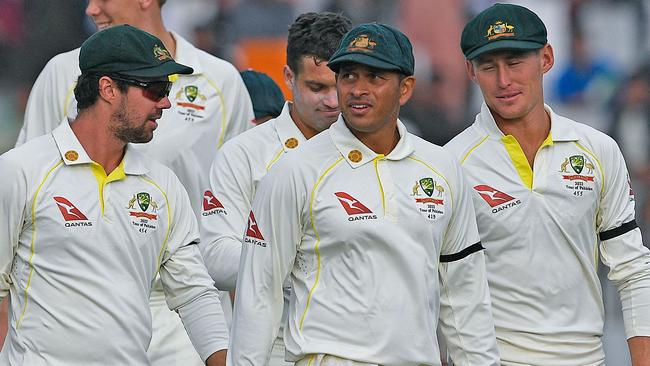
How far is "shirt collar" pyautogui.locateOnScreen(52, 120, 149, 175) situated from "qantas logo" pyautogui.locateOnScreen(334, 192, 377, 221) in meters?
0.82

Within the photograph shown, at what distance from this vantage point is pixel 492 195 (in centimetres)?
562

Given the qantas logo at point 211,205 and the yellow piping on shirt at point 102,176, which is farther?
the qantas logo at point 211,205

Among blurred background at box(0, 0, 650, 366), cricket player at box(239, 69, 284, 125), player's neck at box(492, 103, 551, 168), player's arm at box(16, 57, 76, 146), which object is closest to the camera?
player's neck at box(492, 103, 551, 168)

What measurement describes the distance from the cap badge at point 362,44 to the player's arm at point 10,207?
4.07 ft

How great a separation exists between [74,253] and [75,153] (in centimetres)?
37

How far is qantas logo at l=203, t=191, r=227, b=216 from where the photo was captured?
6.07m

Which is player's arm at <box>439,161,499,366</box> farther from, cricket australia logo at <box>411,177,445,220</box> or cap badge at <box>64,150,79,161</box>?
cap badge at <box>64,150,79,161</box>

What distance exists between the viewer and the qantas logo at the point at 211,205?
6070mm

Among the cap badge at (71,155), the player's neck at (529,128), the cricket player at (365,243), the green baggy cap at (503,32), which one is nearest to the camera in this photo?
the cricket player at (365,243)

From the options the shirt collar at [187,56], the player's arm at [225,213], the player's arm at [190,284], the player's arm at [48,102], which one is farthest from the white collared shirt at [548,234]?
the player's arm at [48,102]

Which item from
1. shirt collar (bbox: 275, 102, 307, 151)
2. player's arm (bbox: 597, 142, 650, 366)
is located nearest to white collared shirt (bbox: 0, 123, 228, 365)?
shirt collar (bbox: 275, 102, 307, 151)

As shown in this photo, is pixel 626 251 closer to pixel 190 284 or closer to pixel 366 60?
pixel 366 60

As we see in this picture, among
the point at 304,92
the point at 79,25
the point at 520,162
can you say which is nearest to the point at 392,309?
the point at 520,162

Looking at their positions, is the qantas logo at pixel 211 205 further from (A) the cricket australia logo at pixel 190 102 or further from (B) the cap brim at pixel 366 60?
(B) the cap brim at pixel 366 60
